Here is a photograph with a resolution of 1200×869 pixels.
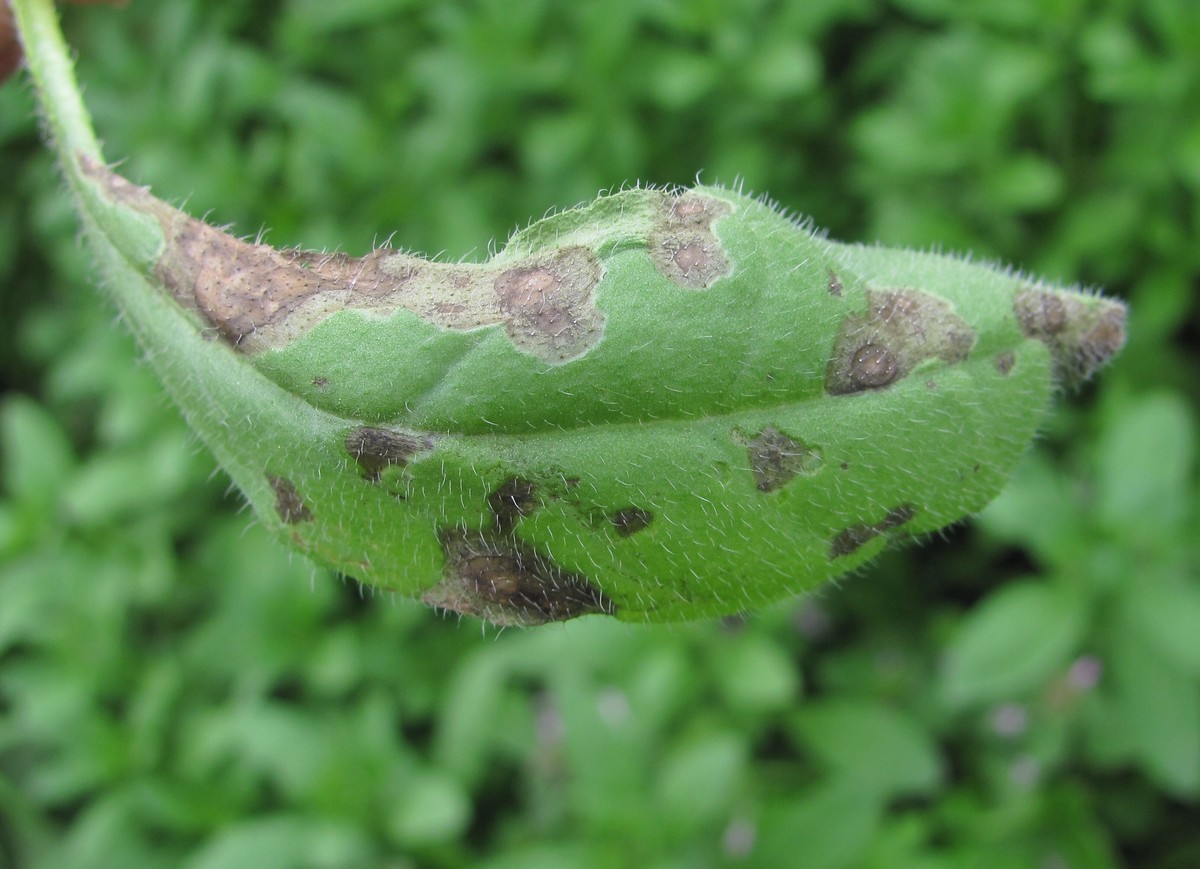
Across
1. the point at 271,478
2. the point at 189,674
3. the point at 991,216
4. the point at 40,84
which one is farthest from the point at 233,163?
the point at 271,478

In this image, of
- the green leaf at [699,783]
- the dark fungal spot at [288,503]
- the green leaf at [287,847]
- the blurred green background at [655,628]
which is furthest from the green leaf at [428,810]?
the dark fungal spot at [288,503]

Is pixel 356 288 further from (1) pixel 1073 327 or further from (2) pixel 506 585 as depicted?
(1) pixel 1073 327

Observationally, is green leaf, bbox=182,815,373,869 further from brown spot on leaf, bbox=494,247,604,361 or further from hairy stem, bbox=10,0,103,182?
brown spot on leaf, bbox=494,247,604,361

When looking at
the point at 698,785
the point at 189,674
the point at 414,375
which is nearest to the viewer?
the point at 414,375

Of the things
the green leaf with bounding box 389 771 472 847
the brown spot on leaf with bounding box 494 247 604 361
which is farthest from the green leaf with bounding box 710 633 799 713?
the brown spot on leaf with bounding box 494 247 604 361

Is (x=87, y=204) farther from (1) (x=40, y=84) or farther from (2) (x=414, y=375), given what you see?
(2) (x=414, y=375)
